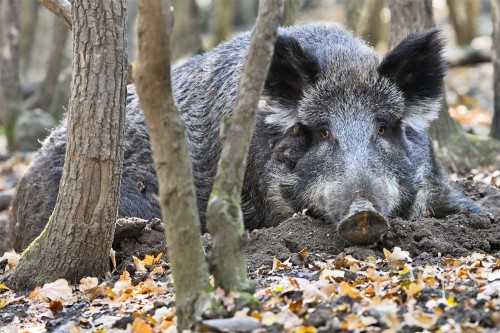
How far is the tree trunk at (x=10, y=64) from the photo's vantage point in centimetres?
1448

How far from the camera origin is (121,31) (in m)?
5.92

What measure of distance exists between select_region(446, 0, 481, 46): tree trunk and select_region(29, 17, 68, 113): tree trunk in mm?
7748

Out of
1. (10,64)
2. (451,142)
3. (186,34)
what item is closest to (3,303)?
(451,142)

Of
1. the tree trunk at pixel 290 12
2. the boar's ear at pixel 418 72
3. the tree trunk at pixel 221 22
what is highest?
the tree trunk at pixel 221 22

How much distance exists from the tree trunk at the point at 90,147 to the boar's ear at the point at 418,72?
2429 mm

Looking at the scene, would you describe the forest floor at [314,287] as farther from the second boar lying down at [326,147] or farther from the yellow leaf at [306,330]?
the second boar lying down at [326,147]

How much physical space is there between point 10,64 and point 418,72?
9042mm

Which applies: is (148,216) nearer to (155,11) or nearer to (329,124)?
(329,124)

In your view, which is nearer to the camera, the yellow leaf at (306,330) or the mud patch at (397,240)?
the yellow leaf at (306,330)

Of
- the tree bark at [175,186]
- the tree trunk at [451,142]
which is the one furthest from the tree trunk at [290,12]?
the tree bark at [175,186]

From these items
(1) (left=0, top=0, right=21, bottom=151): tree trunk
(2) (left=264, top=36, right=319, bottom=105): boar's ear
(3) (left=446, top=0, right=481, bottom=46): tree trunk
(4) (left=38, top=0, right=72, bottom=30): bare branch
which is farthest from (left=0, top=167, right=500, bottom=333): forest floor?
(3) (left=446, top=0, right=481, bottom=46): tree trunk

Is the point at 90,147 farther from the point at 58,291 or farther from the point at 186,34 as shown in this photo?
the point at 186,34

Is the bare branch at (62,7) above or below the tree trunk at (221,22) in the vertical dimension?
below

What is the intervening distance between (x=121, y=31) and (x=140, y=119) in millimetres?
2809
